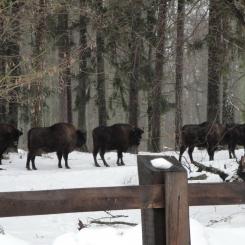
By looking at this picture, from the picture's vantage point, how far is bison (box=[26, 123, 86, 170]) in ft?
58.2

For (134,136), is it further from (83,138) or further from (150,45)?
(150,45)

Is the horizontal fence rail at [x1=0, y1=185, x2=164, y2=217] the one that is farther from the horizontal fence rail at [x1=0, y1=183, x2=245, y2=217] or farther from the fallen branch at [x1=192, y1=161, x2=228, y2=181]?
the fallen branch at [x1=192, y1=161, x2=228, y2=181]

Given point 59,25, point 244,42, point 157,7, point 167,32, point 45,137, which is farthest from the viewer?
point 59,25

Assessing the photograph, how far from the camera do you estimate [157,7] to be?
356 inches

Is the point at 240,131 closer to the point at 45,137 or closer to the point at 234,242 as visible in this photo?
the point at 45,137

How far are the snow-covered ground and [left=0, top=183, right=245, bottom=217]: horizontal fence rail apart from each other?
2313mm

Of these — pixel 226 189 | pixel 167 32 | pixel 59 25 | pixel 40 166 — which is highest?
pixel 59 25

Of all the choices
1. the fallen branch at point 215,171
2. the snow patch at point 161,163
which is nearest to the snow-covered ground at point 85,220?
the fallen branch at point 215,171

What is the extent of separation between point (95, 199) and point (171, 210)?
0.50 metres

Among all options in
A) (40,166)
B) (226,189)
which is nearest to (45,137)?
(40,166)

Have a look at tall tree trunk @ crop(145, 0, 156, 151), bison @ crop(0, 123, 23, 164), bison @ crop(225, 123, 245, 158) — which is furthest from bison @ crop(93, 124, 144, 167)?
bison @ crop(225, 123, 245, 158)

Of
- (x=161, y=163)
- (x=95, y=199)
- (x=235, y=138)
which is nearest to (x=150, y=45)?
(x=161, y=163)

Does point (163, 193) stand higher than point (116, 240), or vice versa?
point (163, 193)

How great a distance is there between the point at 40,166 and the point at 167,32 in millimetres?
10849
